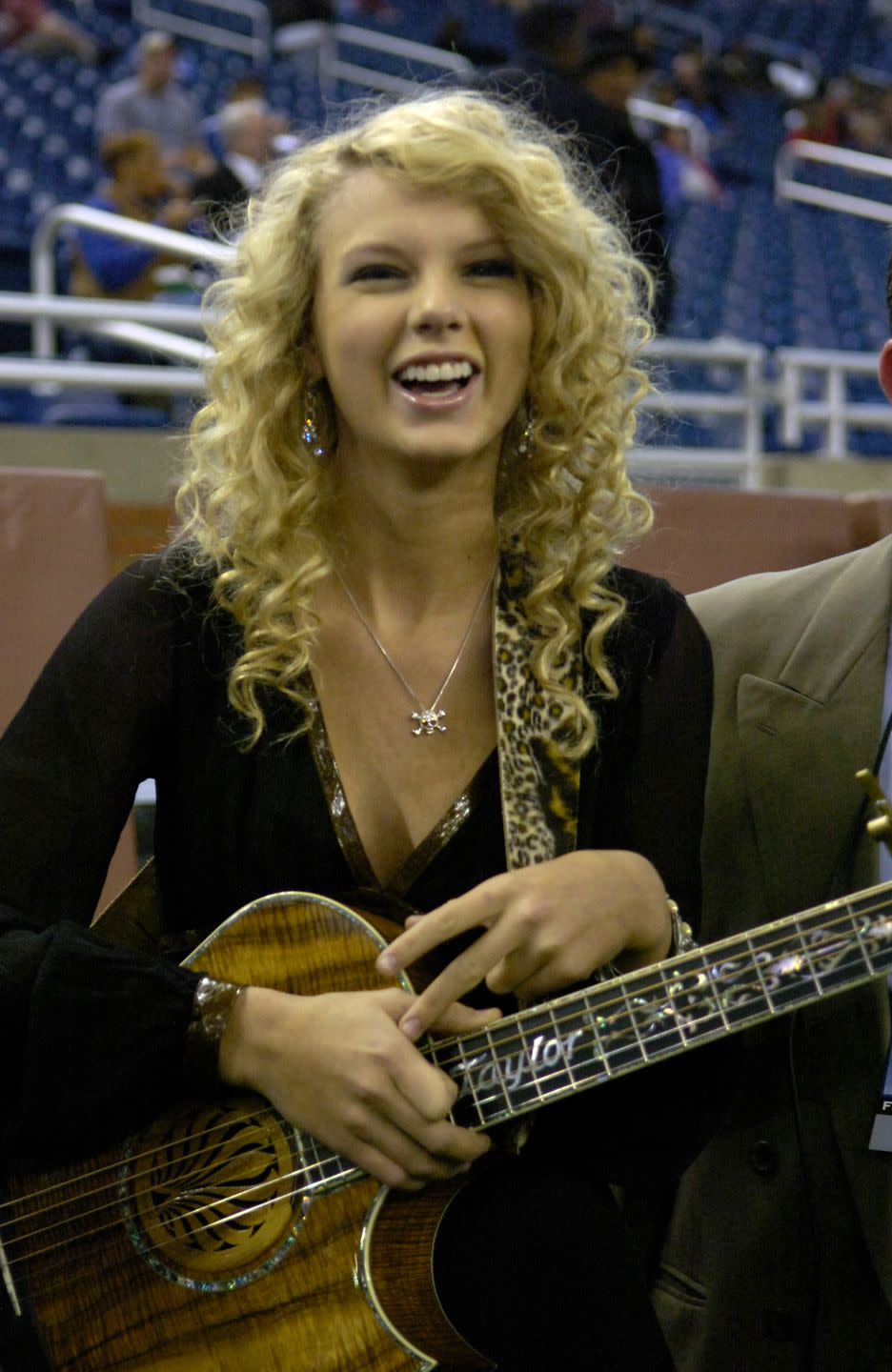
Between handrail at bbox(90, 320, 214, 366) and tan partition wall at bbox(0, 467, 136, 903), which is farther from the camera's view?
handrail at bbox(90, 320, 214, 366)

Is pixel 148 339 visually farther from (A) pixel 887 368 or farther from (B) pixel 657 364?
(A) pixel 887 368

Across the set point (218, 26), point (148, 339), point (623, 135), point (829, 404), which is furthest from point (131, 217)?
point (218, 26)

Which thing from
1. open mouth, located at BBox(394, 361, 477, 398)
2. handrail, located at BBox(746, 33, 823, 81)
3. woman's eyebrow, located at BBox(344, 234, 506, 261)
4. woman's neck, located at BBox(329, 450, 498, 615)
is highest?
woman's eyebrow, located at BBox(344, 234, 506, 261)

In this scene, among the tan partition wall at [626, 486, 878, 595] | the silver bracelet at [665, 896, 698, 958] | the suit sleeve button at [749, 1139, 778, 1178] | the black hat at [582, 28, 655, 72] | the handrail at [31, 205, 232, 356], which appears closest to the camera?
the silver bracelet at [665, 896, 698, 958]

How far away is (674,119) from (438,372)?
30.9 feet

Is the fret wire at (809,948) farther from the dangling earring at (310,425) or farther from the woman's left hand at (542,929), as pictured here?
the dangling earring at (310,425)

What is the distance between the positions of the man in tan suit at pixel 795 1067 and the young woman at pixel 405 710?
6.1 inches

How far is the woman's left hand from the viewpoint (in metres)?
1.42

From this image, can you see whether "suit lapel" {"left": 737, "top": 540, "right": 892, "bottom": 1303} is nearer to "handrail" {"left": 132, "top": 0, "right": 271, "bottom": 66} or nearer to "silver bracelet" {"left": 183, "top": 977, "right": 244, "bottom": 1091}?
"silver bracelet" {"left": 183, "top": 977, "right": 244, "bottom": 1091}

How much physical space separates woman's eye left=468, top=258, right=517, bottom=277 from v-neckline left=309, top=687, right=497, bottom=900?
448 millimetres

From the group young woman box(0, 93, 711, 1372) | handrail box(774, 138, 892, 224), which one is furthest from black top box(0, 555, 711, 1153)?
handrail box(774, 138, 892, 224)

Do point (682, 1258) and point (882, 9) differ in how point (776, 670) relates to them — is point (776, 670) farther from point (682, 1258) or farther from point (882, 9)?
point (882, 9)

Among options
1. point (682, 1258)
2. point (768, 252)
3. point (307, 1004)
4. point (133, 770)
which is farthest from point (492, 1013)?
point (768, 252)

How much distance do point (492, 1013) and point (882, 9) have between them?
15427 mm
